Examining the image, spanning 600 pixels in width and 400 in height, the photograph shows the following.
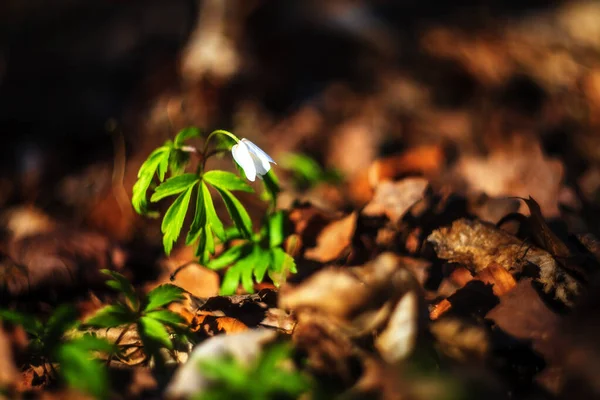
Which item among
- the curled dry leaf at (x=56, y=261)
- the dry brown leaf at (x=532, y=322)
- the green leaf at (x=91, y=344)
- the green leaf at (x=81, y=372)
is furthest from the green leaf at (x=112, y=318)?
the dry brown leaf at (x=532, y=322)

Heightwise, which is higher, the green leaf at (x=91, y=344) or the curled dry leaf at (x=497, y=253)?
the curled dry leaf at (x=497, y=253)

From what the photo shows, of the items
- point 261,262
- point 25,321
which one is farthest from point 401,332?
point 25,321

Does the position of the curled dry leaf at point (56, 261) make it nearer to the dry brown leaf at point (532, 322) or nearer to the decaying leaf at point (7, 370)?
the decaying leaf at point (7, 370)

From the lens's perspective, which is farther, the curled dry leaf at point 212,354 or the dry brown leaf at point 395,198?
the dry brown leaf at point 395,198

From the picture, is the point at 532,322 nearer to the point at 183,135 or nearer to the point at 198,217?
the point at 198,217

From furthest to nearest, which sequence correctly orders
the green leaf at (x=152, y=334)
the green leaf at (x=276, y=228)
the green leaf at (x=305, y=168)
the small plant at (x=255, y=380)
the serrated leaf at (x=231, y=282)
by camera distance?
the green leaf at (x=305, y=168) → the green leaf at (x=276, y=228) → the serrated leaf at (x=231, y=282) → the green leaf at (x=152, y=334) → the small plant at (x=255, y=380)

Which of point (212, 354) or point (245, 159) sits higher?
point (245, 159)

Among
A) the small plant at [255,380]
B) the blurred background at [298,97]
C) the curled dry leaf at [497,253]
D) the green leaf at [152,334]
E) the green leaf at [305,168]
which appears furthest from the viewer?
the green leaf at [305,168]
